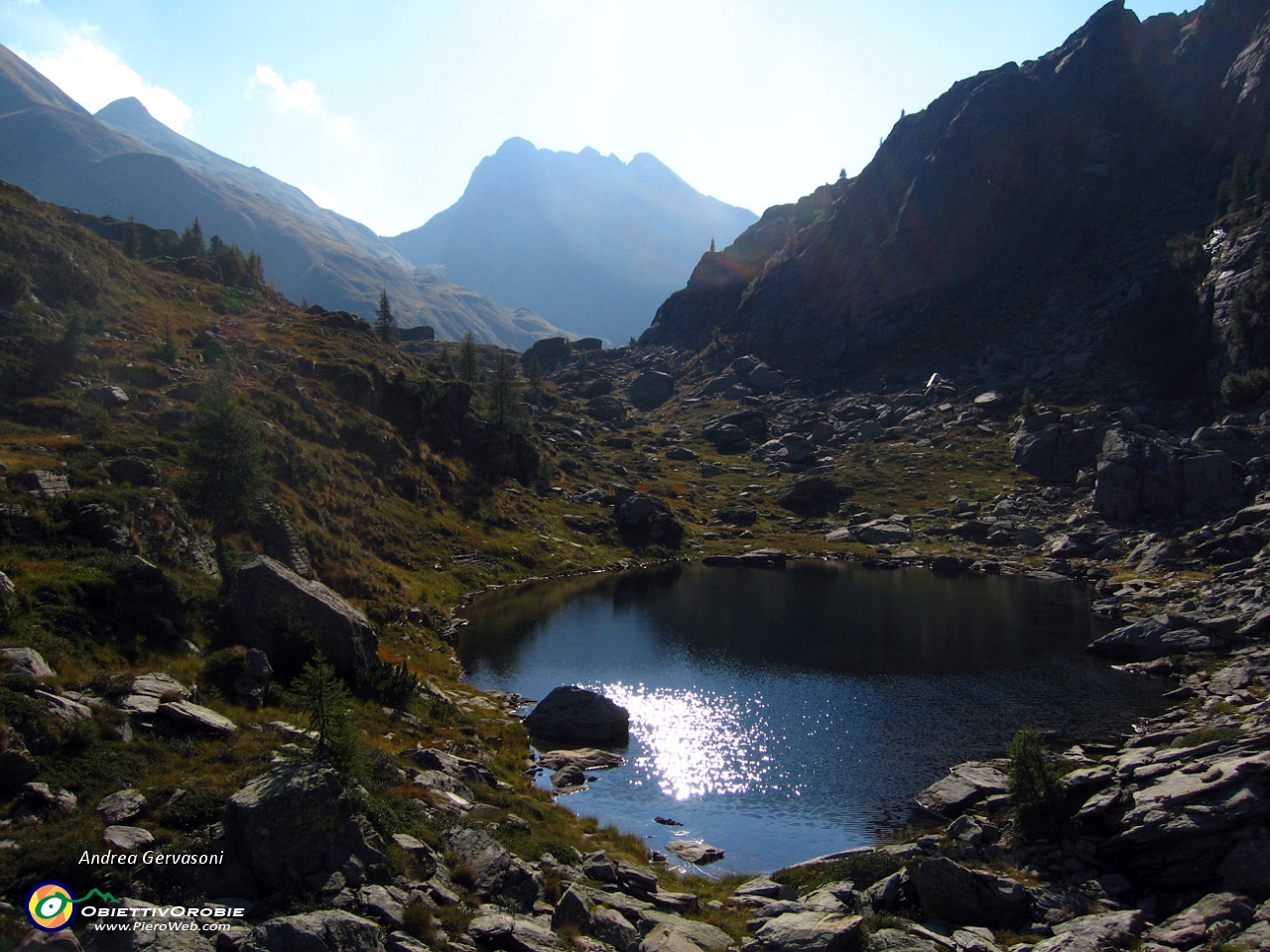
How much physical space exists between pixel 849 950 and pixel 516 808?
48.5 feet

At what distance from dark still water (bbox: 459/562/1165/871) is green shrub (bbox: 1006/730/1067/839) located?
750 cm

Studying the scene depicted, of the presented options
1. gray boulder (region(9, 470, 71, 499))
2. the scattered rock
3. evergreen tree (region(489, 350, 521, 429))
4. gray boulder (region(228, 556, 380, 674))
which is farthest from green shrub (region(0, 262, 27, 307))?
the scattered rock

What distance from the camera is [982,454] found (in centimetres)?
14988

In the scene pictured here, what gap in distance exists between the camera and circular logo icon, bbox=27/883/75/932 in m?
13.8

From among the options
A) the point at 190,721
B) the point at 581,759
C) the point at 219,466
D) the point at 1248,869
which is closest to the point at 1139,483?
the point at 1248,869

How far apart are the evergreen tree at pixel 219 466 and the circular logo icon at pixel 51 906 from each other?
91.6 feet

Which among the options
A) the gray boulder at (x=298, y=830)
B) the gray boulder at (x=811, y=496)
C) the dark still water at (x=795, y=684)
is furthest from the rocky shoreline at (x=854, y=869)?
the gray boulder at (x=811, y=496)

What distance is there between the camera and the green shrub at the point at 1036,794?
95.7 feet

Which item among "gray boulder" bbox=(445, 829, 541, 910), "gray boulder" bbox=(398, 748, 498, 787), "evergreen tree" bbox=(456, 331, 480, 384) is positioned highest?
"evergreen tree" bbox=(456, 331, 480, 384)

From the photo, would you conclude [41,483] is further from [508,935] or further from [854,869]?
[854,869]

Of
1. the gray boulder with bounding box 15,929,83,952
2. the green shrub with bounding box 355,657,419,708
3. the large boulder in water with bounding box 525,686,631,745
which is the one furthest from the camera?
the large boulder in water with bounding box 525,686,631,745

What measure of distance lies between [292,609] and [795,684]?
39.0 meters

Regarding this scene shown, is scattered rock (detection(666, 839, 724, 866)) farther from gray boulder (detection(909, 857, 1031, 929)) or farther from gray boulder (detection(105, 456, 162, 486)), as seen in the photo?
gray boulder (detection(105, 456, 162, 486))

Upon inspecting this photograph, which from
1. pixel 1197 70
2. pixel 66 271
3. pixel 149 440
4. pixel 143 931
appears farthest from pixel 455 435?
pixel 1197 70
